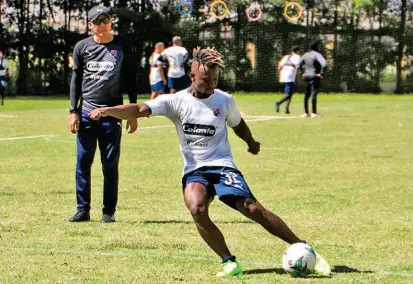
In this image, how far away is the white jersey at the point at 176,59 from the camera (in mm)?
29438

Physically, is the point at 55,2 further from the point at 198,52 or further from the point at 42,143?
the point at 198,52

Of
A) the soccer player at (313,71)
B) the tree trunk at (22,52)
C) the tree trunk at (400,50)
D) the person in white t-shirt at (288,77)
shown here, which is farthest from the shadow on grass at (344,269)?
the tree trunk at (22,52)

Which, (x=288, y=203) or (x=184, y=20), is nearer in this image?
(x=288, y=203)

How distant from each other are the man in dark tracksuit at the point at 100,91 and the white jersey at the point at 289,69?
20113 millimetres

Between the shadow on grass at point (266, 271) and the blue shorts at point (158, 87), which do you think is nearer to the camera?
the shadow on grass at point (266, 271)

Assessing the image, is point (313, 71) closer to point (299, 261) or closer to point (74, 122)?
point (74, 122)

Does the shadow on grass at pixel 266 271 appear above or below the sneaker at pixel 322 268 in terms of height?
below

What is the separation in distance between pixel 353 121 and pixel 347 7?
20.0 metres

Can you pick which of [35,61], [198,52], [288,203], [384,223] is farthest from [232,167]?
[35,61]

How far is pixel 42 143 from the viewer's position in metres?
19.3

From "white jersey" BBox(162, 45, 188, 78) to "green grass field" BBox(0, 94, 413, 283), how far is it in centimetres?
830

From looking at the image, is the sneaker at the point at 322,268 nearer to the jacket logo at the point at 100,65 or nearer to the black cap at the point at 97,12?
the jacket logo at the point at 100,65

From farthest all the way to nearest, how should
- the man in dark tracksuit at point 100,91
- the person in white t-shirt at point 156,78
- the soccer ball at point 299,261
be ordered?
the person in white t-shirt at point 156,78 < the man in dark tracksuit at point 100,91 < the soccer ball at point 299,261

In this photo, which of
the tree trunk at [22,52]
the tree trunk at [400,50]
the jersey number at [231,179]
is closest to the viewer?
the jersey number at [231,179]
